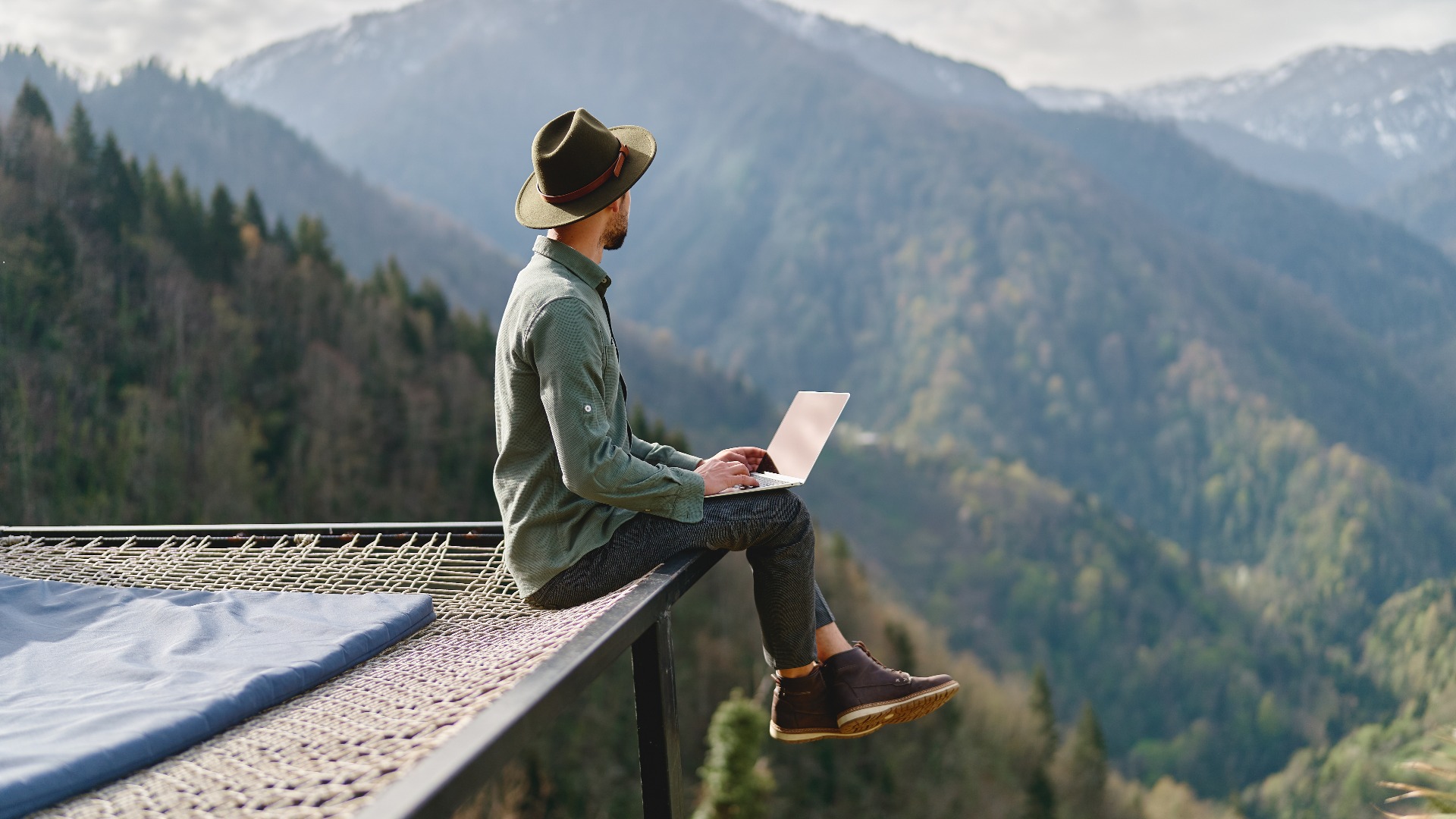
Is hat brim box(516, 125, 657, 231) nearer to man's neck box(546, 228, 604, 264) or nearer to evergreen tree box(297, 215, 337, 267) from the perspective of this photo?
man's neck box(546, 228, 604, 264)

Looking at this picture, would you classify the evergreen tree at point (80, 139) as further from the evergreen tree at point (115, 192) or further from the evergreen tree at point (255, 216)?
the evergreen tree at point (255, 216)

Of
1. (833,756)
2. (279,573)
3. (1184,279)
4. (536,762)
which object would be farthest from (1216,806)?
(1184,279)

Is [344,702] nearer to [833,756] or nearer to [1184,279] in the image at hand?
[833,756]

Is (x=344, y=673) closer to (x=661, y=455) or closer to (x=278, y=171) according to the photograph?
(x=661, y=455)

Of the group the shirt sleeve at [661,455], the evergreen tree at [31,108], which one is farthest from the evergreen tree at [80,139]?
the shirt sleeve at [661,455]

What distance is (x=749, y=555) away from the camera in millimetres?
2896

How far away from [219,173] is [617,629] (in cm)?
10510

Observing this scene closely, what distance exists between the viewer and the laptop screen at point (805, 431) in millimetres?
2980

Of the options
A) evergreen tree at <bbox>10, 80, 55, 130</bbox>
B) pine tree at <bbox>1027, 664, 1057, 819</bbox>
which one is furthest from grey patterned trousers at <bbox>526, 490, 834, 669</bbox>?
pine tree at <bbox>1027, 664, 1057, 819</bbox>

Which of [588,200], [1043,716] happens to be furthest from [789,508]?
[1043,716]

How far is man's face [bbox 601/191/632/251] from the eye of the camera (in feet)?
9.48

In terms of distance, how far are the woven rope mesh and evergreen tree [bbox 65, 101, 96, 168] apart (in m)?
43.5

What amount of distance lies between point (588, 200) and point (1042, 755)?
5394 centimetres

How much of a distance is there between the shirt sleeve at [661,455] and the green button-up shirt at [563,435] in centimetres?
35
